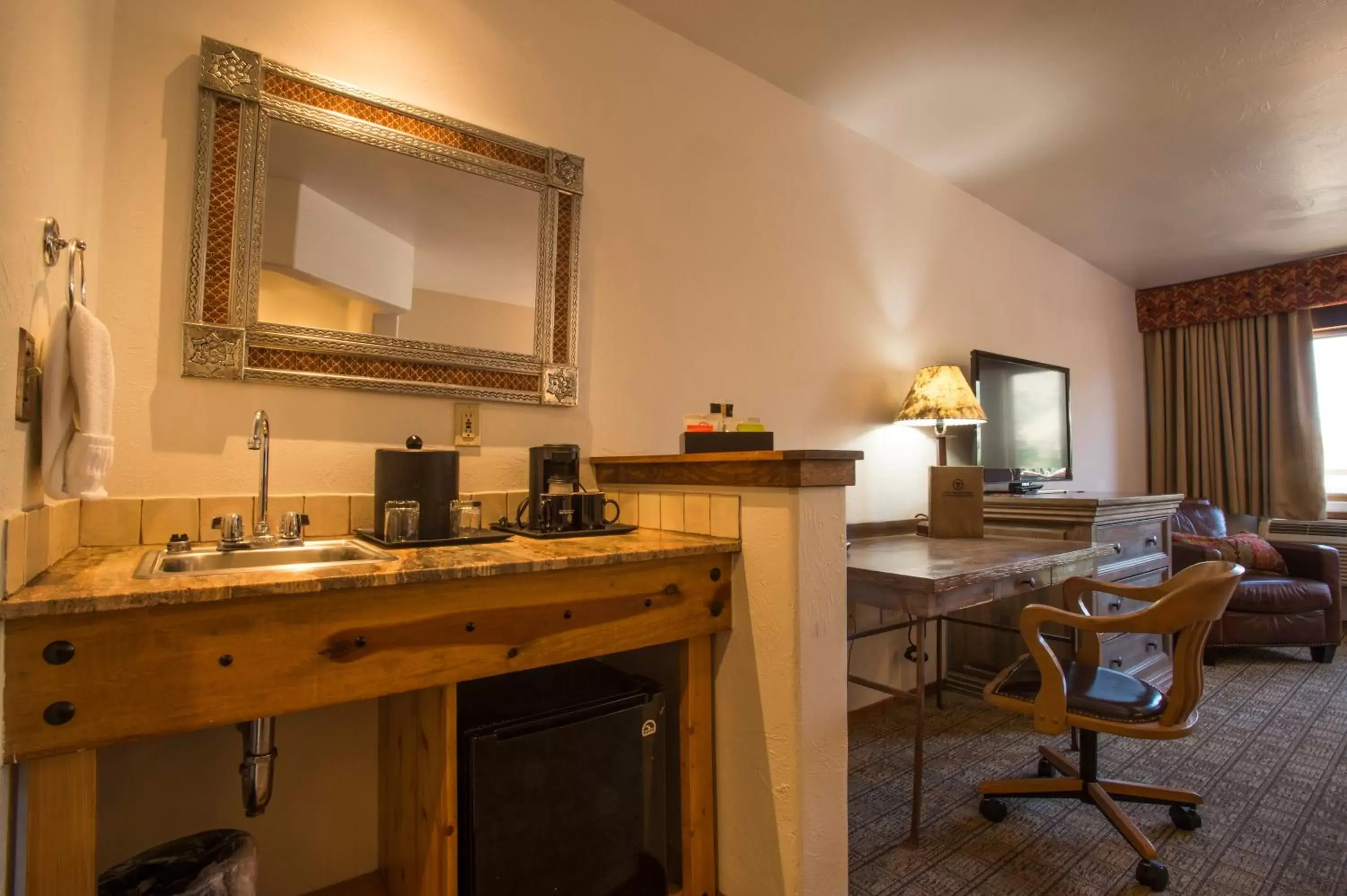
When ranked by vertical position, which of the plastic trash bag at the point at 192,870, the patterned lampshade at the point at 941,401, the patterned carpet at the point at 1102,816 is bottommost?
the patterned carpet at the point at 1102,816

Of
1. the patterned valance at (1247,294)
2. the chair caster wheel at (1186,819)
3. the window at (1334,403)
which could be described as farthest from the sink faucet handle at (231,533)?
the window at (1334,403)

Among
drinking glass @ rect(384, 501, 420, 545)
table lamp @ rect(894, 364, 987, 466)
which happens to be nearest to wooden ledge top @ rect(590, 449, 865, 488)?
drinking glass @ rect(384, 501, 420, 545)

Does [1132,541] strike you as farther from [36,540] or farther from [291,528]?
[36,540]

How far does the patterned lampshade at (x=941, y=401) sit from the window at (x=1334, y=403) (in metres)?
3.46

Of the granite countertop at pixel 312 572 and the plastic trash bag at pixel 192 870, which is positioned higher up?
the granite countertop at pixel 312 572

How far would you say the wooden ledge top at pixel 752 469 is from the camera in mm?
1298

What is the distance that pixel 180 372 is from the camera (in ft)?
4.42

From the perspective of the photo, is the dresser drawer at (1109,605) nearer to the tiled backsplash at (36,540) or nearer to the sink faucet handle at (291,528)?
the sink faucet handle at (291,528)

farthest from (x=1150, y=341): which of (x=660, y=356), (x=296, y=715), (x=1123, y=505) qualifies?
(x=296, y=715)

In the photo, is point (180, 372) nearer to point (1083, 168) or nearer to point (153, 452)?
point (153, 452)

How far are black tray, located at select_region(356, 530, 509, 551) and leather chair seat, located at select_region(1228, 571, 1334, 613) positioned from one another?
3.98 metres

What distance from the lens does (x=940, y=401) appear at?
2.74 metres

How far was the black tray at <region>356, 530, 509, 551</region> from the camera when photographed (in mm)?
1337

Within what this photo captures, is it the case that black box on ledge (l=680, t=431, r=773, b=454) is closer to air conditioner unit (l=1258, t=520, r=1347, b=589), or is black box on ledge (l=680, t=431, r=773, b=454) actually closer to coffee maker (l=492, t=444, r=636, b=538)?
coffee maker (l=492, t=444, r=636, b=538)
